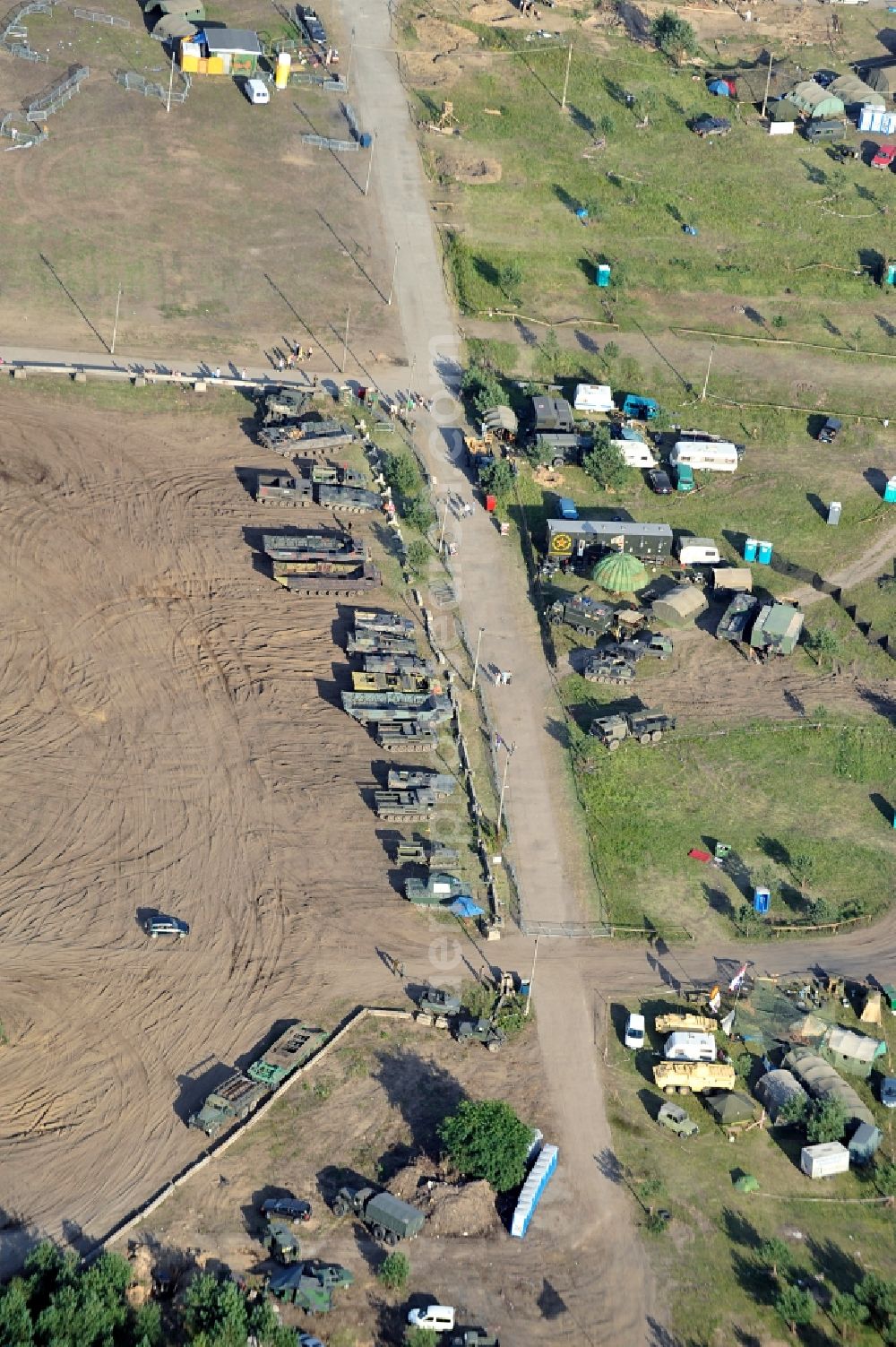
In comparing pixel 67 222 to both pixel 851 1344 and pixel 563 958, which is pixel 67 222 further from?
pixel 851 1344

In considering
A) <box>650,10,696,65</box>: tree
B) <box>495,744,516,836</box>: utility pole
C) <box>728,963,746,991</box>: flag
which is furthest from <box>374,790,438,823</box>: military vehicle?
<box>650,10,696,65</box>: tree

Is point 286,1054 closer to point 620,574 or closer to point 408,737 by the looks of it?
point 408,737

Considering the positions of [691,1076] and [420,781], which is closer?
[691,1076]

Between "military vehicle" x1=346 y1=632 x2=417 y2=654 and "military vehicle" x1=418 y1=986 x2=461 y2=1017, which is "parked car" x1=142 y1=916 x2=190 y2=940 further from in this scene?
"military vehicle" x1=346 y1=632 x2=417 y2=654

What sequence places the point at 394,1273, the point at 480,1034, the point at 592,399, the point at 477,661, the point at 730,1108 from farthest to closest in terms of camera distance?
the point at 592,399 < the point at 477,661 < the point at 480,1034 < the point at 730,1108 < the point at 394,1273

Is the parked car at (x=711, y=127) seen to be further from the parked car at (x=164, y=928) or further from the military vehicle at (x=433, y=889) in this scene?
the parked car at (x=164, y=928)

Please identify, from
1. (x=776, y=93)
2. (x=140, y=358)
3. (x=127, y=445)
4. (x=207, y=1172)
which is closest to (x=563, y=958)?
(x=207, y=1172)

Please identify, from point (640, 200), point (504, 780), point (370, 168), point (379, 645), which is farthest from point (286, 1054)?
point (640, 200)
